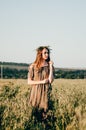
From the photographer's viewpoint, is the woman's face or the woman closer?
the woman's face

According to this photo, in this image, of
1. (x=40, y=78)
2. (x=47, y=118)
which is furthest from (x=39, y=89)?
(x=47, y=118)

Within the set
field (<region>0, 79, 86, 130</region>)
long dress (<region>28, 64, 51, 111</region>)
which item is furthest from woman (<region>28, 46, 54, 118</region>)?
field (<region>0, 79, 86, 130</region>)

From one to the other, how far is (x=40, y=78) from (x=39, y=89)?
201 mm

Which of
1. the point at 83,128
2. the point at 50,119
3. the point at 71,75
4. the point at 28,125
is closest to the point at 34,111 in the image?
the point at 50,119

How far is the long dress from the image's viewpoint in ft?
21.8

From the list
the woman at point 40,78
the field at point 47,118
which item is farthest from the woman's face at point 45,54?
the field at point 47,118

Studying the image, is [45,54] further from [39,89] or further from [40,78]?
[39,89]

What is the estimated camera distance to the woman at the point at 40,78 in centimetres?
661

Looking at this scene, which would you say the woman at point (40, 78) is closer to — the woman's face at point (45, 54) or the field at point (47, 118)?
the woman's face at point (45, 54)

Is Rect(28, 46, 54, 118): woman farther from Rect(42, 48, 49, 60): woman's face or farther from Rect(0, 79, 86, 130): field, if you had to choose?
Rect(0, 79, 86, 130): field

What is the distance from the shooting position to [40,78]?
670cm

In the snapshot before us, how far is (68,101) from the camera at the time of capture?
6340 mm

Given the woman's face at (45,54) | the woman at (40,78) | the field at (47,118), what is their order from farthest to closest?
1. the woman at (40,78)
2. the woman's face at (45,54)
3. the field at (47,118)

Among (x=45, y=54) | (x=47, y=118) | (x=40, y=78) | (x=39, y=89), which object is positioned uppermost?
(x=45, y=54)
